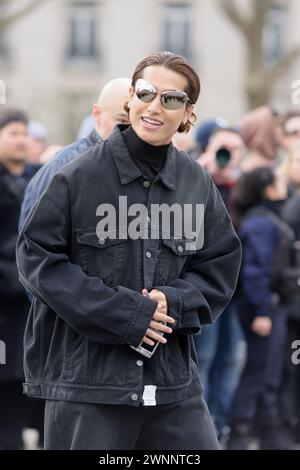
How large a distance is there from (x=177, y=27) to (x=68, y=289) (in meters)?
39.5

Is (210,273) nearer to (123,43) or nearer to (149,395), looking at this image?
(149,395)

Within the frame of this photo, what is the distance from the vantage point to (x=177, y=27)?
43.5 m

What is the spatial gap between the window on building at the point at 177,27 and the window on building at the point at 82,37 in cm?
234

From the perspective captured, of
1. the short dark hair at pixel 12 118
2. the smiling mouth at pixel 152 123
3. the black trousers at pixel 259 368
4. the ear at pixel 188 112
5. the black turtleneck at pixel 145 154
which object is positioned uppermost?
the ear at pixel 188 112

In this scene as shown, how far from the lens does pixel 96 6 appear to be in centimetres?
4384

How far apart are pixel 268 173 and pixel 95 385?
4073 millimetres

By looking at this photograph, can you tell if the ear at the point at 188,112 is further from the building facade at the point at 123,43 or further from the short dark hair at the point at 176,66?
the building facade at the point at 123,43

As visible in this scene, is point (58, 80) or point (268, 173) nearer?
point (268, 173)

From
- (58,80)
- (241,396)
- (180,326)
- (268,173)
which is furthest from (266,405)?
(58,80)

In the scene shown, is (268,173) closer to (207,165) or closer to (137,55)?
(207,165)

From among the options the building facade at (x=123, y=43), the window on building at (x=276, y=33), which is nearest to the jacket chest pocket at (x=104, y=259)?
the building facade at (x=123, y=43)

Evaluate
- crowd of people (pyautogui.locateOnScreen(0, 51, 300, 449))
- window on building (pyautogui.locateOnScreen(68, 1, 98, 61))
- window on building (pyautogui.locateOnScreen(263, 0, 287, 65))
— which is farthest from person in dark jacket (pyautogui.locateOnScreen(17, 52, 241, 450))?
window on building (pyautogui.locateOnScreen(68, 1, 98, 61))

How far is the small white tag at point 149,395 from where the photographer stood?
4.68m

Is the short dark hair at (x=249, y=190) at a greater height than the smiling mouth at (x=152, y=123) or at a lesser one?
lesser
